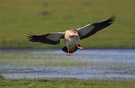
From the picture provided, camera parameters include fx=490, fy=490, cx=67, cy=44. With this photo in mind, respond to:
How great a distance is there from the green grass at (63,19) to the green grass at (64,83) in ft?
33.0

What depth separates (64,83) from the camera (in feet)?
44.0

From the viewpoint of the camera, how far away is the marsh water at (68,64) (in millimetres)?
15799

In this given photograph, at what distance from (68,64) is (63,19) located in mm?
14451

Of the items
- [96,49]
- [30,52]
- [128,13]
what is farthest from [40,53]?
[128,13]

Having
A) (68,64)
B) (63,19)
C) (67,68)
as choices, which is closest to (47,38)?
(67,68)

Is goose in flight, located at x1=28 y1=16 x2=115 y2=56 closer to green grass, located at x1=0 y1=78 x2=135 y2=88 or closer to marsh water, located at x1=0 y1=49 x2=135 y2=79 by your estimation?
marsh water, located at x1=0 y1=49 x2=135 y2=79

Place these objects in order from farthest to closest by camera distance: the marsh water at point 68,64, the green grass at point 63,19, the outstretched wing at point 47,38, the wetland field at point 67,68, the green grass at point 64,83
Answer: the green grass at point 63,19 < the marsh water at point 68,64 < the outstretched wing at point 47,38 < the wetland field at point 67,68 < the green grass at point 64,83

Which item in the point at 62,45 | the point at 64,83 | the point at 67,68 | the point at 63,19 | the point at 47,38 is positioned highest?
the point at 63,19

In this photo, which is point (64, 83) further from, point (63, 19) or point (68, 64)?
point (63, 19)

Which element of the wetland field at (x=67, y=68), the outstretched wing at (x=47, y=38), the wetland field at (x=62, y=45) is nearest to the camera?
the wetland field at (x=67, y=68)

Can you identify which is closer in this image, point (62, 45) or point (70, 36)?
point (70, 36)

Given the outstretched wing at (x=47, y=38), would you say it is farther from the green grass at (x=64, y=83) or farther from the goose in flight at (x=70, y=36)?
the green grass at (x=64, y=83)

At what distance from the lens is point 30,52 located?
74.3 feet

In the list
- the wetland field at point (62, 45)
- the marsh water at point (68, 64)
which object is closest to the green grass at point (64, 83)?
the wetland field at point (62, 45)
